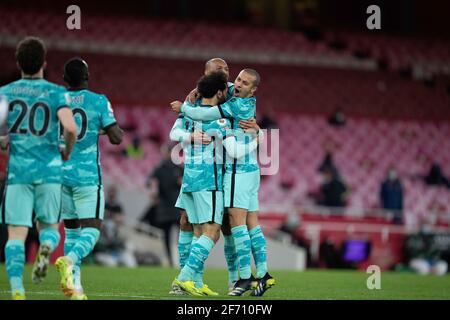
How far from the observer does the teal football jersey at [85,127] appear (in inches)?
358

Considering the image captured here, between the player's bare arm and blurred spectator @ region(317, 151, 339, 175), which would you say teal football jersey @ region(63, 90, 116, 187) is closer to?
the player's bare arm

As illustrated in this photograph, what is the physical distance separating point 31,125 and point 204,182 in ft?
7.34

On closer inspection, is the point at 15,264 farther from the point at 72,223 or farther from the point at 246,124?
the point at 246,124

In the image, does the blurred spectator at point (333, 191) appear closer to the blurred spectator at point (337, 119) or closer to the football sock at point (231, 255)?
the blurred spectator at point (337, 119)

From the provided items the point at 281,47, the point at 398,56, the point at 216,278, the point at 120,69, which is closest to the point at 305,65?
the point at 281,47

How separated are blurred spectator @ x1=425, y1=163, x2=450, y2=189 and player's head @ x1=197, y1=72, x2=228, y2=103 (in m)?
18.4

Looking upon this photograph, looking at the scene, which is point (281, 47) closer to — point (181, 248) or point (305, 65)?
point (305, 65)

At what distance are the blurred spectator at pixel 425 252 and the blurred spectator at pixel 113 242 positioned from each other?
608cm

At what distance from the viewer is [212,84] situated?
990 centimetres

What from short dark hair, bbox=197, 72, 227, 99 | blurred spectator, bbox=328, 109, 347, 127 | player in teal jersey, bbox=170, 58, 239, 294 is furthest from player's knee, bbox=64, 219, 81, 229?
blurred spectator, bbox=328, 109, 347, 127

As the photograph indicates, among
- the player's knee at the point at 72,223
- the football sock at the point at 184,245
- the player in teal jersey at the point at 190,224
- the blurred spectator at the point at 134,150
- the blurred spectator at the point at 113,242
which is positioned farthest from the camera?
the blurred spectator at the point at 134,150

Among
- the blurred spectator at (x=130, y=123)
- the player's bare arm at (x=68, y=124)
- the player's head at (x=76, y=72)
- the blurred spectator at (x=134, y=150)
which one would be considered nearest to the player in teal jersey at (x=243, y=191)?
the player's head at (x=76, y=72)

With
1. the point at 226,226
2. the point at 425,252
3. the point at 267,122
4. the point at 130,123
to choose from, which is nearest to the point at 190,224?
the point at 226,226

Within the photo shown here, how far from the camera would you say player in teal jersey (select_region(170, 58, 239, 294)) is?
32.8 ft
